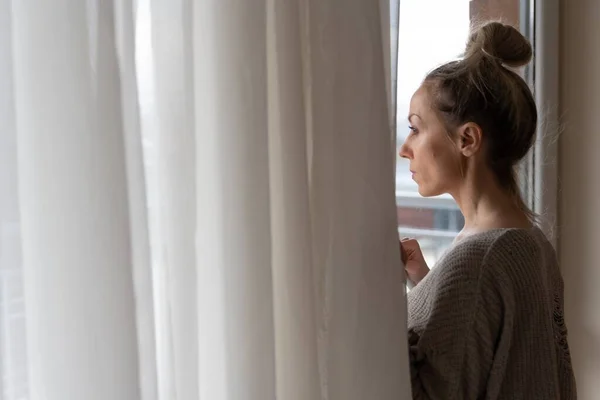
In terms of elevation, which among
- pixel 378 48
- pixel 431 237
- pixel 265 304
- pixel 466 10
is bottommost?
pixel 431 237

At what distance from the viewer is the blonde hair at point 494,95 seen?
100 centimetres

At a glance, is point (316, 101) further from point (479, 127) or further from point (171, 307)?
point (479, 127)

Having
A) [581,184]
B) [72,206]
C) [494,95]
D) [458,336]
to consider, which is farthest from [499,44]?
[72,206]

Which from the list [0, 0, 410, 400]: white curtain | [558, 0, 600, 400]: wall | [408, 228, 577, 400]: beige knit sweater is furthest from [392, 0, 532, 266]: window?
[0, 0, 410, 400]: white curtain

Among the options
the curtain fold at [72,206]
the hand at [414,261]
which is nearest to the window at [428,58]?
the hand at [414,261]

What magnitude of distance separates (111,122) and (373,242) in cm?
32

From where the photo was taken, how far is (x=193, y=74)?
59 centimetres

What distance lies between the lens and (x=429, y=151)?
1032mm

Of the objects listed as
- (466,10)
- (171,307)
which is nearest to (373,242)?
(171,307)

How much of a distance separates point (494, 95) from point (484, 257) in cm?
26

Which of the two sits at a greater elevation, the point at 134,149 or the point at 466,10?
the point at 466,10

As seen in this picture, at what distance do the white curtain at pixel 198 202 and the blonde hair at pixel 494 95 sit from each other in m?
0.28

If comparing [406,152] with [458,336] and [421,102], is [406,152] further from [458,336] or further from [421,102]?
[458,336]

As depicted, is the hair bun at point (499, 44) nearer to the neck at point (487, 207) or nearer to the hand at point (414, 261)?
the neck at point (487, 207)
